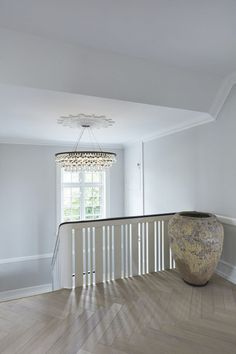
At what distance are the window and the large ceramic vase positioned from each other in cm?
340

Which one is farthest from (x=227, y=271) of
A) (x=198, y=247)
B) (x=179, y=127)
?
(x=179, y=127)

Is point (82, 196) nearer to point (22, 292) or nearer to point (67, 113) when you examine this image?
point (22, 292)

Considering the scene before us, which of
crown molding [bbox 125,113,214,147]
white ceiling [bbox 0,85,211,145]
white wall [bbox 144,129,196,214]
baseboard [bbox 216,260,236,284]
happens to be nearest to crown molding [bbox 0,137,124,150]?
white ceiling [bbox 0,85,211,145]

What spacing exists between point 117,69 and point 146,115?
1.11 metres

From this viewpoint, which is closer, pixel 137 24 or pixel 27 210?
pixel 137 24

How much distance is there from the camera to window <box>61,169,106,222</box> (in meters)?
5.75

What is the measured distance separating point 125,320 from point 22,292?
12.0 feet

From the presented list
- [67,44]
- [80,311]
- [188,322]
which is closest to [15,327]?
[80,311]

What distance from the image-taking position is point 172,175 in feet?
14.2

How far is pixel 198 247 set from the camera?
109 inches

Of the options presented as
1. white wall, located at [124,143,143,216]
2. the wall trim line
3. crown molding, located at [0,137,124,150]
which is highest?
crown molding, located at [0,137,124,150]

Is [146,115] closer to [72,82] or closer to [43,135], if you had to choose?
[72,82]

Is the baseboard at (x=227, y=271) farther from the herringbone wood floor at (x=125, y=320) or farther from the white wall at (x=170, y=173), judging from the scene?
the white wall at (x=170, y=173)

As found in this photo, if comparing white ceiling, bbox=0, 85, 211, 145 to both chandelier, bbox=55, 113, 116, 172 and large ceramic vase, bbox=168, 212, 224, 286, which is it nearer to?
chandelier, bbox=55, 113, 116, 172
